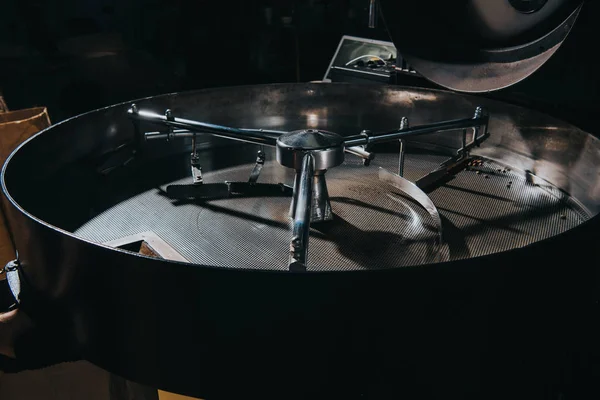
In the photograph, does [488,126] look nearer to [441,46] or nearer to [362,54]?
[441,46]

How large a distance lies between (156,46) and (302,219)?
5.00 ft

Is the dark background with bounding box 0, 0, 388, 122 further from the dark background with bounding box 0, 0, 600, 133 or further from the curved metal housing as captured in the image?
the curved metal housing

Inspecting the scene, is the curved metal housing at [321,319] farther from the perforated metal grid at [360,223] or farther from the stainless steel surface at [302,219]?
the perforated metal grid at [360,223]

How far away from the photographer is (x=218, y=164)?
138cm

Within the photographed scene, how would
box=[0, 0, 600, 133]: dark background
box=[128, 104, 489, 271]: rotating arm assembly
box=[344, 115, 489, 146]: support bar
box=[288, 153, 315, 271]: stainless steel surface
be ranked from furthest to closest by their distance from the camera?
box=[0, 0, 600, 133]: dark background
box=[344, 115, 489, 146]: support bar
box=[128, 104, 489, 271]: rotating arm assembly
box=[288, 153, 315, 271]: stainless steel surface

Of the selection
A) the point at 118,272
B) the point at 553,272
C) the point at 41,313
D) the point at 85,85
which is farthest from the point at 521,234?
the point at 85,85

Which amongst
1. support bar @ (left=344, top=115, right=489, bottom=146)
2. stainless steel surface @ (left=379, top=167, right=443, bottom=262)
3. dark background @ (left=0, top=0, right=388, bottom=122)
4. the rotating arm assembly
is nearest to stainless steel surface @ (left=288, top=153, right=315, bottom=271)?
A: the rotating arm assembly

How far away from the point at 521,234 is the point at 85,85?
165cm

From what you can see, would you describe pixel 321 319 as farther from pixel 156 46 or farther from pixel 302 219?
pixel 156 46

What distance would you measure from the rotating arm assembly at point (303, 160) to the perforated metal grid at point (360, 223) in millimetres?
37

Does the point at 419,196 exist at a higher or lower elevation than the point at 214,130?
lower

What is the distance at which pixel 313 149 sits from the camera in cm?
97

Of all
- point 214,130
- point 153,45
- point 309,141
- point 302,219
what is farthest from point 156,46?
point 302,219

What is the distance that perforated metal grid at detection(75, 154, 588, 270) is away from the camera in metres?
0.95
